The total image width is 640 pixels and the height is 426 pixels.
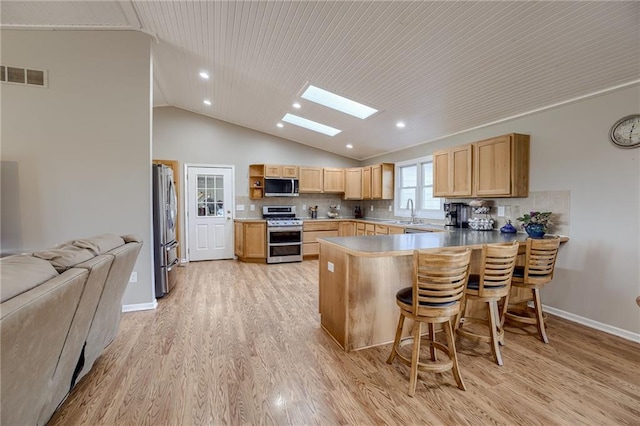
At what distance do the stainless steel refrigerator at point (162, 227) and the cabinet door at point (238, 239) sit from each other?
2050 mm

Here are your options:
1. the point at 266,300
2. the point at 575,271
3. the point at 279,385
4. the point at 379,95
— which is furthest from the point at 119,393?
the point at 575,271

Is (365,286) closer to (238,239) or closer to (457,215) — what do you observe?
(457,215)

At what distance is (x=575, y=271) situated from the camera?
3084 millimetres

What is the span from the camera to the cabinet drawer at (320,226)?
20.6ft

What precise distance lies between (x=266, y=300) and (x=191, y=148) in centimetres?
392

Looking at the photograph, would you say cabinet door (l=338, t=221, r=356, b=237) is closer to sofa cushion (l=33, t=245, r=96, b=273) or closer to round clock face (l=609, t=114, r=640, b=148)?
round clock face (l=609, t=114, r=640, b=148)

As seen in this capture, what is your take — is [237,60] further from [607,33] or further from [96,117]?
[607,33]

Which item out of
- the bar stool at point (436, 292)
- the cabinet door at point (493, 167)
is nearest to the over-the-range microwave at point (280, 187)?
the cabinet door at point (493, 167)

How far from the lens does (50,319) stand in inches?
48.8

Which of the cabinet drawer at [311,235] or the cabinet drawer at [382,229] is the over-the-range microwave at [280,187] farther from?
the cabinet drawer at [382,229]

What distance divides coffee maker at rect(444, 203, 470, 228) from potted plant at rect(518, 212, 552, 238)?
1.00 m

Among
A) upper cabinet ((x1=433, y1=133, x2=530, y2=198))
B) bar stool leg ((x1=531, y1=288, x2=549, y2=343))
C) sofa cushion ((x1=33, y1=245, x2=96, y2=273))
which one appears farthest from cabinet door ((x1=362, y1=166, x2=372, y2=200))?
sofa cushion ((x1=33, y1=245, x2=96, y2=273))

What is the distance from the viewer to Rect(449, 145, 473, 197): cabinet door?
3908mm

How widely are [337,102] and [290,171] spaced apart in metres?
2.22
